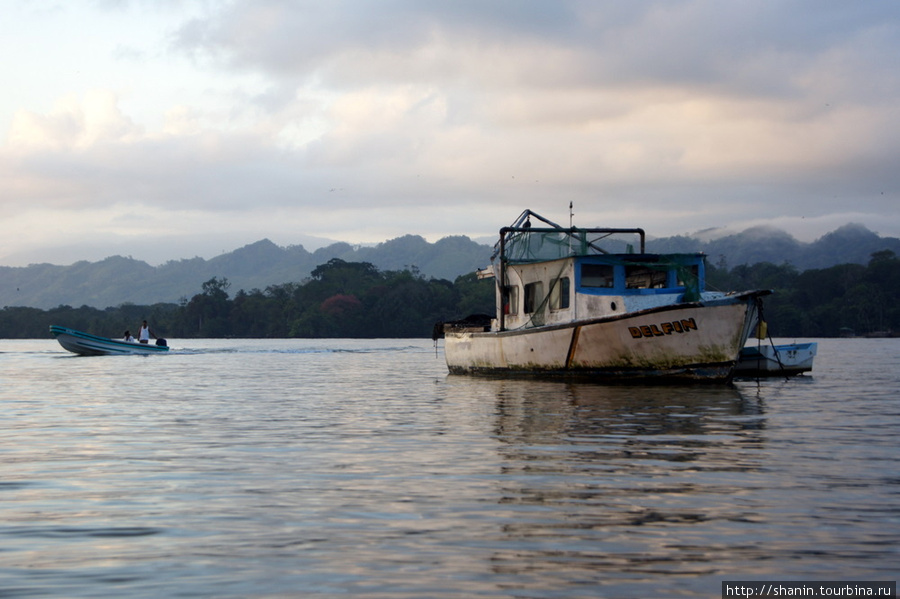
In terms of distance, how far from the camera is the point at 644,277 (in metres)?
29.3

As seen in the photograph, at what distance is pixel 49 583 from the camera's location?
658 centimetres

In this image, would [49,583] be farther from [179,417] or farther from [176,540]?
[179,417]

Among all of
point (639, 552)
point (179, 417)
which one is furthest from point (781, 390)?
point (639, 552)

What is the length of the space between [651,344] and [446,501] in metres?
17.7

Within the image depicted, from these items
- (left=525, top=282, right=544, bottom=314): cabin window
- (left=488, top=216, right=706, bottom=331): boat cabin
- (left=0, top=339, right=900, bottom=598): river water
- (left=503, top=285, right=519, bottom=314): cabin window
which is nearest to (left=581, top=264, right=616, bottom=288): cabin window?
(left=488, top=216, right=706, bottom=331): boat cabin

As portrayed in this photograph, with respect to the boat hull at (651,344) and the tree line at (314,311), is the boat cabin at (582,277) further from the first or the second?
the tree line at (314,311)

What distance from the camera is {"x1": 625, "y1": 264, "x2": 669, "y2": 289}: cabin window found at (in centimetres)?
2905

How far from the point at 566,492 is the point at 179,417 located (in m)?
11.1

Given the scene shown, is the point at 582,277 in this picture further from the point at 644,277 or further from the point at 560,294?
the point at 644,277

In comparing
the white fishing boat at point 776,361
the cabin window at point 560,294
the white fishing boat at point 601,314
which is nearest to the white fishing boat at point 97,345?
the white fishing boat at point 601,314

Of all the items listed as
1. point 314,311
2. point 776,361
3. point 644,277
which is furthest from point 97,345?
point 314,311

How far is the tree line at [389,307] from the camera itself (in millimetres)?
138375

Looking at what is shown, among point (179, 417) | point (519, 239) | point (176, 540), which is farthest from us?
point (519, 239)

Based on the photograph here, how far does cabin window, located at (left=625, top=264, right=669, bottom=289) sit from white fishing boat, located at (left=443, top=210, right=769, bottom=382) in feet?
0.10
